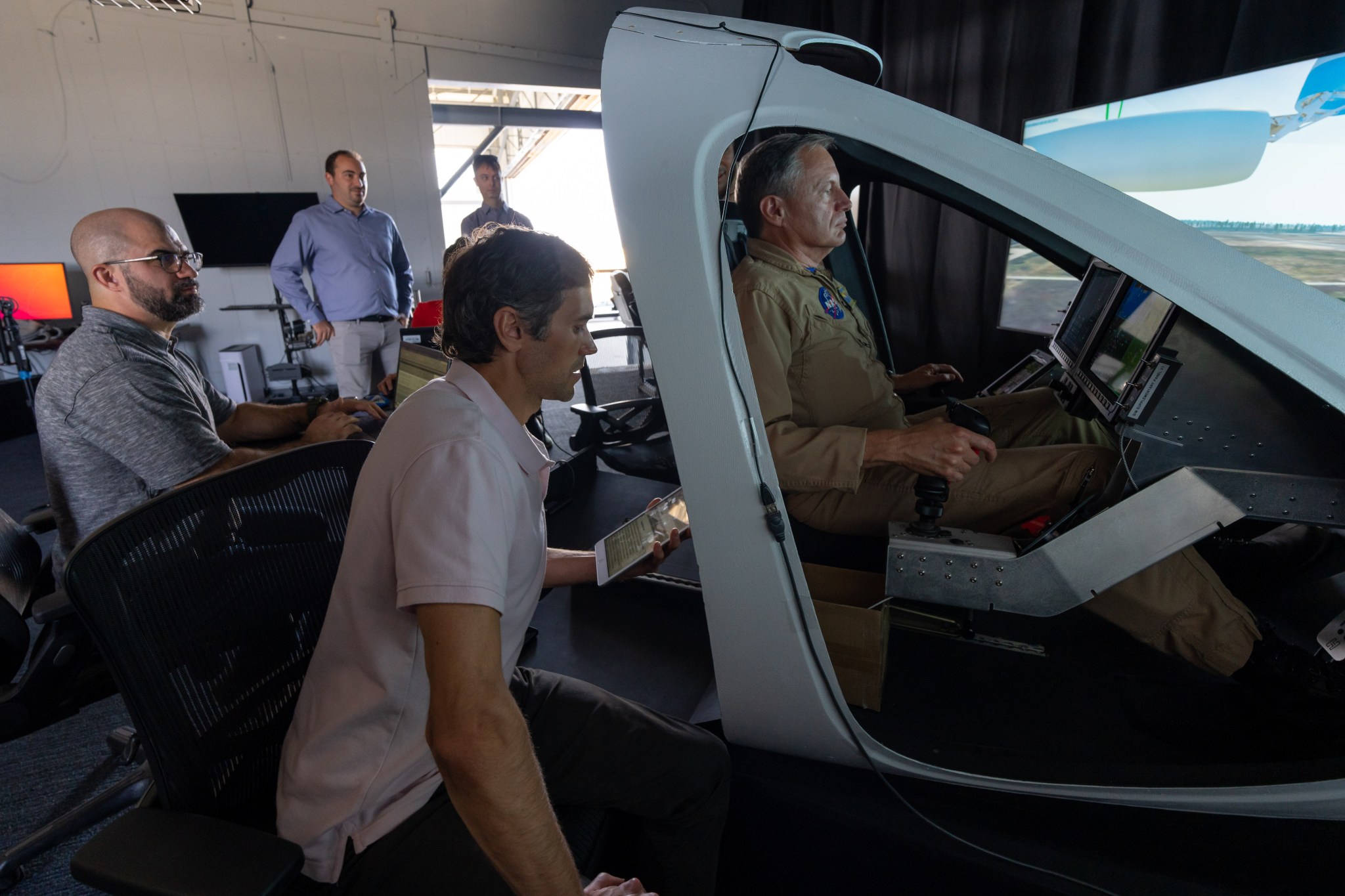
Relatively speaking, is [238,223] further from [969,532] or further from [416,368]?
[969,532]

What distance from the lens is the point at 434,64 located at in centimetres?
532

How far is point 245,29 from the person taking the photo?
15.6ft

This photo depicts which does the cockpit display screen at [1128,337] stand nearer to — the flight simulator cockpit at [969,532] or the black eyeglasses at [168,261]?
the flight simulator cockpit at [969,532]

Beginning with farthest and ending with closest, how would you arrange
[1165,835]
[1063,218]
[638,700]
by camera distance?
1. [638,700]
2. [1165,835]
3. [1063,218]

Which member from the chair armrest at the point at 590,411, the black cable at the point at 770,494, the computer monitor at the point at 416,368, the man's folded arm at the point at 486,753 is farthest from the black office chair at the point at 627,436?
the man's folded arm at the point at 486,753

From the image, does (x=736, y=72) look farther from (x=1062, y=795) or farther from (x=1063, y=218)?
(x=1062, y=795)

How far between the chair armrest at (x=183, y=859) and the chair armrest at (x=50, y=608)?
719 mm

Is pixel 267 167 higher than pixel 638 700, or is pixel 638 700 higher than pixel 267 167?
pixel 267 167

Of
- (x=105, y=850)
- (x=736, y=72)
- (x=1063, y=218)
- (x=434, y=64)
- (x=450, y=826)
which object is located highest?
(x=434, y=64)

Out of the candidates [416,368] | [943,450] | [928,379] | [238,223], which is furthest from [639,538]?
[238,223]

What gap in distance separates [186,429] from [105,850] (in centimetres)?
116

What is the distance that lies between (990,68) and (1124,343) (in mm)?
2702

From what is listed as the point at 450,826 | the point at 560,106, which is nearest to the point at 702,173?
the point at 450,826

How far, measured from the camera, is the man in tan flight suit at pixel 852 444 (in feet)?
3.94
